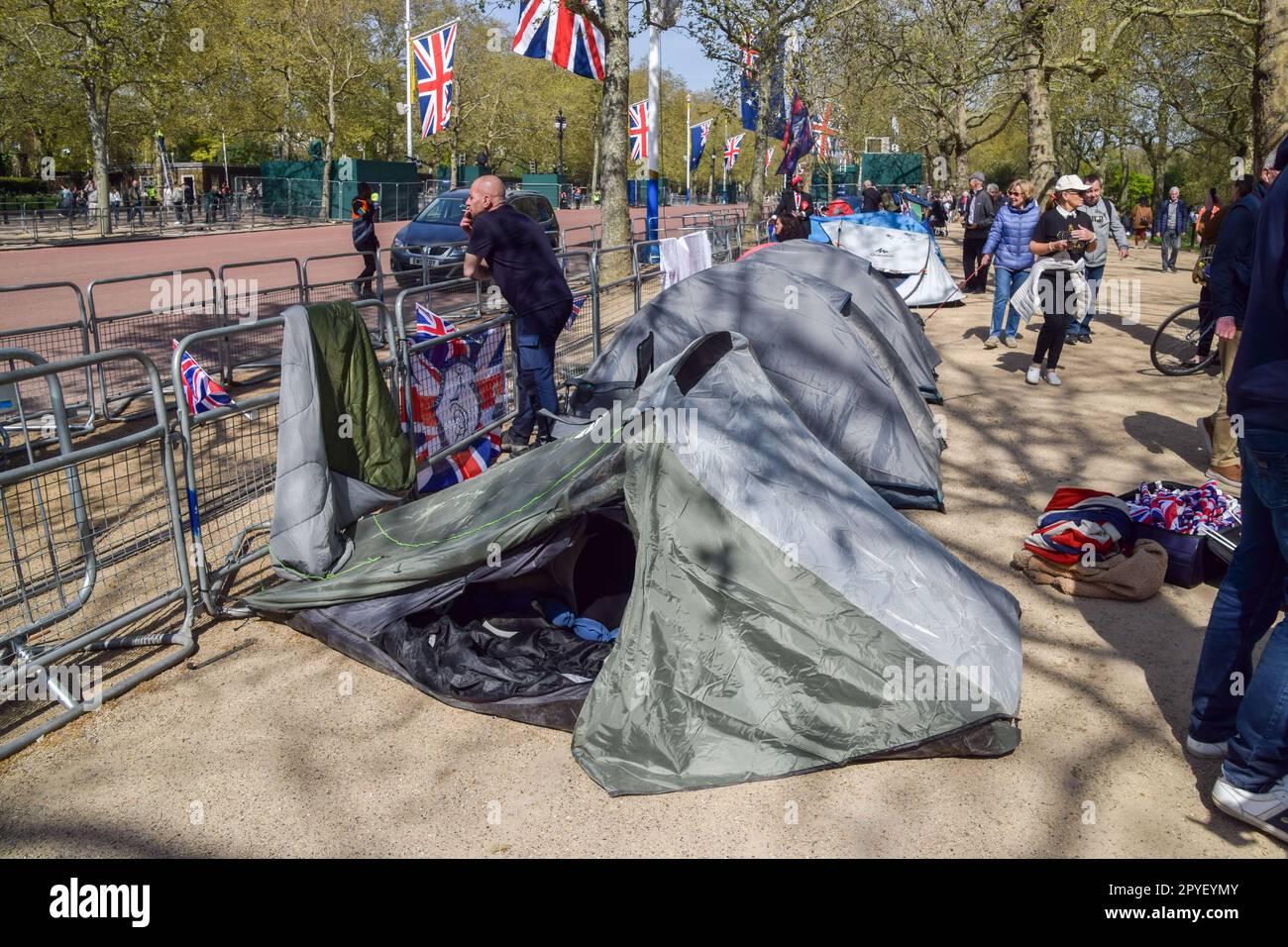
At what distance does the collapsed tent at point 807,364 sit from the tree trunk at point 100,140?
98.1 ft

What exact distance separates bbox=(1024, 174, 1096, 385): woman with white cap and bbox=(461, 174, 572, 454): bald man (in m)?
5.18

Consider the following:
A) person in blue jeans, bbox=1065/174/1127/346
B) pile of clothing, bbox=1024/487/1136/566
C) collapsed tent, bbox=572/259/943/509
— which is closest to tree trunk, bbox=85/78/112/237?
person in blue jeans, bbox=1065/174/1127/346

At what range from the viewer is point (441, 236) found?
54.6ft

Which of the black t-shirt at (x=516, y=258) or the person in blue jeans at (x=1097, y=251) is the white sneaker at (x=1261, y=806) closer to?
the black t-shirt at (x=516, y=258)

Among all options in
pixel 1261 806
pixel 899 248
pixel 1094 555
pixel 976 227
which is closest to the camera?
pixel 1261 806

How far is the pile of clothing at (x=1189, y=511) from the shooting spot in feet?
18.1

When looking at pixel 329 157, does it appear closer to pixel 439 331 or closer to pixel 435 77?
pixel 435 77

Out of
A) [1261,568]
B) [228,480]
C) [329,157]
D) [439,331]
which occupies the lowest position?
[228,480]

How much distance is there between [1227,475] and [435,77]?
1988 cm

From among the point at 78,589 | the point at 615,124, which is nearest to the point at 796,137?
the point at 615,124

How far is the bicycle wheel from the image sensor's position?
10328 mm

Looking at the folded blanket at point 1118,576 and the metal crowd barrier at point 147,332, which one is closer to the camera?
the folded blanket at point 1118,576

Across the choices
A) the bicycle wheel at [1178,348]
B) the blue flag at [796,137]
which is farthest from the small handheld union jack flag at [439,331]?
the blue flag at [796,137]
